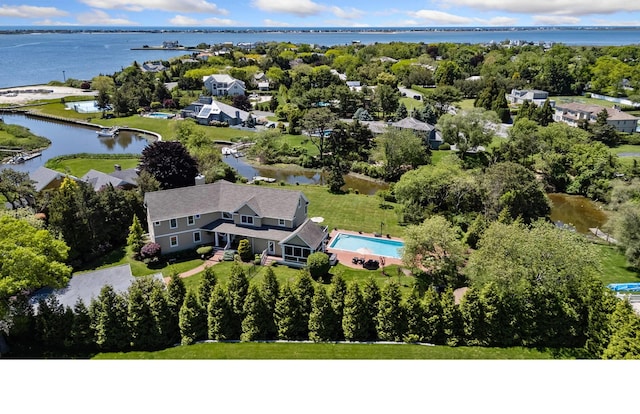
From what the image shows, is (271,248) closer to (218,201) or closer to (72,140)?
(218,201)

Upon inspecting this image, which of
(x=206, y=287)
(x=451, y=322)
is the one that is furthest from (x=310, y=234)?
(x=451, y=322)

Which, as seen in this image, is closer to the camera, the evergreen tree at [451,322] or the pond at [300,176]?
the evergreen tree at [451,322]

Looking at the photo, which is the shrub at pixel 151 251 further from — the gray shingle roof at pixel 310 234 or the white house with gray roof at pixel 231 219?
the gray shingle roof at pixel 310 234

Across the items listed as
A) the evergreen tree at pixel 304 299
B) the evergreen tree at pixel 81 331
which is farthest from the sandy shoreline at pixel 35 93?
the evergreen tree at pixel 304 299

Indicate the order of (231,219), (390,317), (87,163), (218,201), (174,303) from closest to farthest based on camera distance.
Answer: (390,317), (174,303), (231,219), (218,201), (87,163)

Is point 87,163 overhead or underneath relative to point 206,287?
underneath

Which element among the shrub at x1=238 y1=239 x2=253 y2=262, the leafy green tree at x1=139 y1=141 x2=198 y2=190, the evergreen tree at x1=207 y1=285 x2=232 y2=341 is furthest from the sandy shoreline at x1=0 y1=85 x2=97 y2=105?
the evergreen tree at x1=207 y1=285 x2=232 y2=341

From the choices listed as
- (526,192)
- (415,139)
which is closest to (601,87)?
(415,139)
